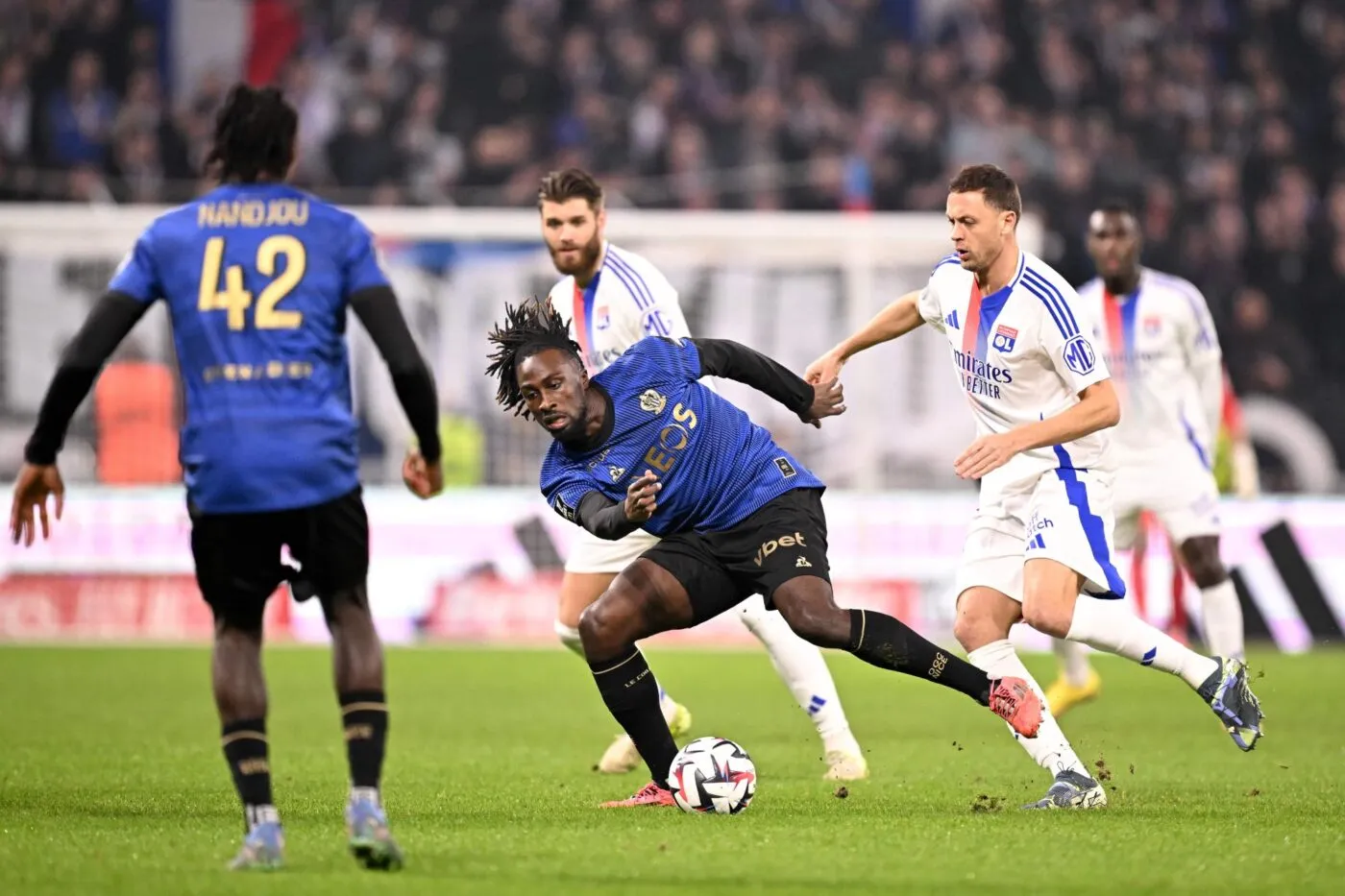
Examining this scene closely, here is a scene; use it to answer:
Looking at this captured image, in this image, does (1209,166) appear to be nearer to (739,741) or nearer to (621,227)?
(621,227)

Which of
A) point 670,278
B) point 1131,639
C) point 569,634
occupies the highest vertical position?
point 670,278

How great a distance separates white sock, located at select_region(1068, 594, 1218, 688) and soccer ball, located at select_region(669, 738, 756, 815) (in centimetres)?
135

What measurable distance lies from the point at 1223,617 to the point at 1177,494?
28.8 inches

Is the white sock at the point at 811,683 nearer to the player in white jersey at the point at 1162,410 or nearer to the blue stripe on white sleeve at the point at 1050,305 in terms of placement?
the blue stripe on white sleeve at the point at 1050,305

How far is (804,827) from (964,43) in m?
16.7

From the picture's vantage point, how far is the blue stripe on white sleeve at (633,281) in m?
8.45

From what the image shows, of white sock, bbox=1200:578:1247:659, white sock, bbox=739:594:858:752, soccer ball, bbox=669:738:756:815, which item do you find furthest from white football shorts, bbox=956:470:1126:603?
white sock, bbox=1200:578:1247:659

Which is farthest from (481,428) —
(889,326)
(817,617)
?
(817,617)

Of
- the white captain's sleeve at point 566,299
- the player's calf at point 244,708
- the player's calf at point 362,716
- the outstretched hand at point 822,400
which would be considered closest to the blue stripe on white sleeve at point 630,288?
the white captain's sleeve at point 566,299

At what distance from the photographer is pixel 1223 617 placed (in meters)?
10.8

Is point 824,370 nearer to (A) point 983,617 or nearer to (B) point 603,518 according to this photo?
(A) point 983,617

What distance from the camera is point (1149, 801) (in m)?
7.32

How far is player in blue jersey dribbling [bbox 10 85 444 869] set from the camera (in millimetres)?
5535

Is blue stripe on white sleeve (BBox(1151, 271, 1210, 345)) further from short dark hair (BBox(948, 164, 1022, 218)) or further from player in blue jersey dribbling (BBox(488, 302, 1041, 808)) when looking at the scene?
player in blue jersey dribbling (BBox(488, 302, 1041, 808))
